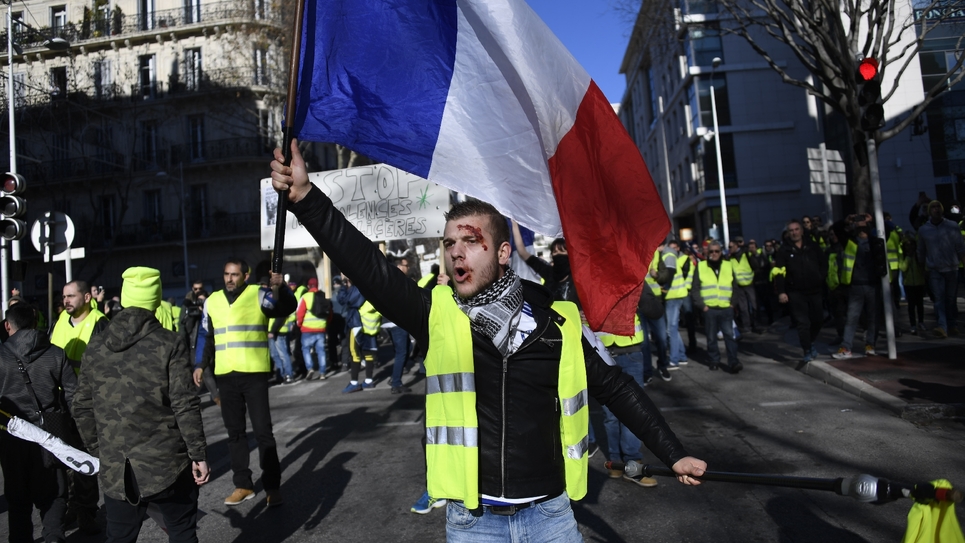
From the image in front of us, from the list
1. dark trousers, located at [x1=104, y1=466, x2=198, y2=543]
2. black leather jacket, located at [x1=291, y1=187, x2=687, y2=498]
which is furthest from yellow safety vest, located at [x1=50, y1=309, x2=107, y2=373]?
black leather jacket, located at [x1=291, y1=187, x2=687, y2=498]

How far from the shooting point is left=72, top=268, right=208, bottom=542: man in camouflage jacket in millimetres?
3713

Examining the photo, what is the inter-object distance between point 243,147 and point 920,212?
3090 cm

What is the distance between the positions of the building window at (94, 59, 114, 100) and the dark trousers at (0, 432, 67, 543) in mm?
32016

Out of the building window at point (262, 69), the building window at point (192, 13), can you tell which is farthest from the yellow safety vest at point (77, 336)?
the building window at point (192, 13)

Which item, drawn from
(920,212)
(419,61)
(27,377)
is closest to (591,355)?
(419,61)

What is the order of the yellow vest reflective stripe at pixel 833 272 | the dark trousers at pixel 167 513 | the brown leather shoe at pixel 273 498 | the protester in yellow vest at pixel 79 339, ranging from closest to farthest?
the dark trousers at pixel 167 513
the protester in yellow vest at pixel 79 339
the brown leather shoe at pixel 273 498
the yellow vest reflective stripe at pixel 833 272

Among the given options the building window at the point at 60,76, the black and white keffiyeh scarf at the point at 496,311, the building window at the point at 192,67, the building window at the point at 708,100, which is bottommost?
the black and white keffiyeh scarf at the point at 496,311

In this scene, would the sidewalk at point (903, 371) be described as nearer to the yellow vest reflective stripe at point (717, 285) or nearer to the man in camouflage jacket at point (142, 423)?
the yellow vest reflective stripe at point (717, 285)

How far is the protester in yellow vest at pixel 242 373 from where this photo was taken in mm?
5703

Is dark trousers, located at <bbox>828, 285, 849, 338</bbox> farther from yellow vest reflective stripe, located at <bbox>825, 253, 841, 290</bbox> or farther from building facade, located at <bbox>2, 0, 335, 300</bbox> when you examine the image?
building facade, located at <bbox>2, 0, 335, 300</bbox>

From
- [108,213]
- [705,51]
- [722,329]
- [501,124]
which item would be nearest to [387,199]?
[722,329]

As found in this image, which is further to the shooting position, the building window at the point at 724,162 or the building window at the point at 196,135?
the building window at the point at 196,135

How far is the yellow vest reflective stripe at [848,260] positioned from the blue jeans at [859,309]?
22 cm

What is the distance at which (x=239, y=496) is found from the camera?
5.73m
